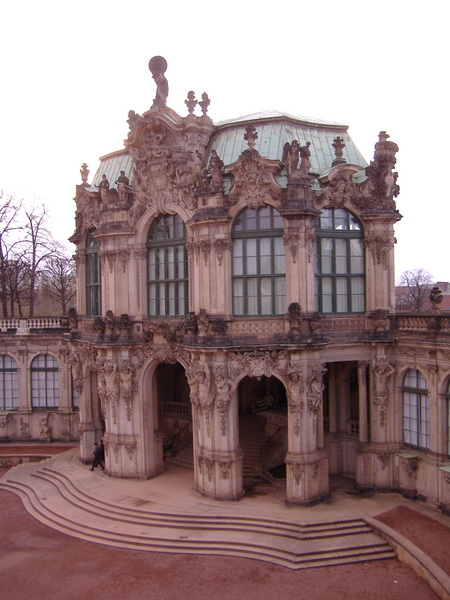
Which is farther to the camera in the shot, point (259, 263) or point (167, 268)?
point (167, 268)

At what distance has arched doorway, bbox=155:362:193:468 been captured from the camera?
28.7 m

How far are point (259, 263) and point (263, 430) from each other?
31.2ft

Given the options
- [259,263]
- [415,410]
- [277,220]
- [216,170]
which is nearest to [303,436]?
[415,410]

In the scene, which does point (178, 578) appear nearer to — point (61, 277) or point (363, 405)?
point (363, 405)

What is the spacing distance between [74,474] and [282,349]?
1199 cm

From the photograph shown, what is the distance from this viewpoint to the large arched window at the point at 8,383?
3469cm

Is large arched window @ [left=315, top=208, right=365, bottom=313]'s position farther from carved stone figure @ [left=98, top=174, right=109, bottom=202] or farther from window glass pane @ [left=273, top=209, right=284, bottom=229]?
carved stone figure @ [left=98, top=174, right=109, bottom=202]

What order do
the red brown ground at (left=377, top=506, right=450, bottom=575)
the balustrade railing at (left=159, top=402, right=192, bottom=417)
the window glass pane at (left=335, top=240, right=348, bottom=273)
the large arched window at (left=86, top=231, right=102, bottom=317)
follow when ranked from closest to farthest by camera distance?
the red brown ground at (left=377, top=506, right=450, bottom=575), the window glass pane at (left=335, top=240, right=348, bottom=273), the large arched window at (left=86, top=231, right=102, bottom=317), the balustrade railing at (left=159, top=402, right=192, bottom=417)

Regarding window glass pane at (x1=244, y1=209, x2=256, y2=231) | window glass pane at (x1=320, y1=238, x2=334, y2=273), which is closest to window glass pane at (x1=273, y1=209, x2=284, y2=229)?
window glass pane at (x1=244, y1=209, x2=256, y2=231)

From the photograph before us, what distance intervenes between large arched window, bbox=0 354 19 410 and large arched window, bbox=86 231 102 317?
871 cm

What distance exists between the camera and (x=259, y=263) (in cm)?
2283

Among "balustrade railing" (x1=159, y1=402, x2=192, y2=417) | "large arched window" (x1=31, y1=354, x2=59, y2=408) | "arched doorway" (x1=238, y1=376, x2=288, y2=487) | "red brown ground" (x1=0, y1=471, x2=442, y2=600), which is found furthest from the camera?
"large arched window" (x1=31, y1=354, x2=59, y2=408)

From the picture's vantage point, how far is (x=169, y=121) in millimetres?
24203

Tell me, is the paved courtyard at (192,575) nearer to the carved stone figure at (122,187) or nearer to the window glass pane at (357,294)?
the window glass pane at (357,294)
